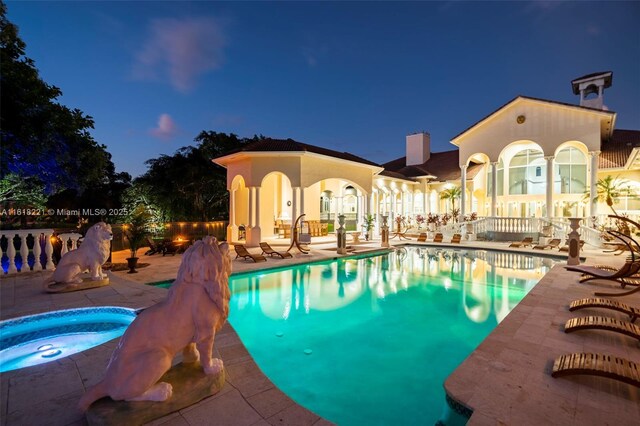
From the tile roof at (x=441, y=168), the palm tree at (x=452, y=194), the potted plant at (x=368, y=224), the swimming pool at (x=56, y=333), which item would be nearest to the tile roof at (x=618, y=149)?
the tile roof at (x=441, y=168)

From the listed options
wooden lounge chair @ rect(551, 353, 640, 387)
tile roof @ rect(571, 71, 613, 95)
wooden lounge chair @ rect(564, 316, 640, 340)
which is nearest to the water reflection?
wooden lounge chair @ rect(564, 316, 640, 340)

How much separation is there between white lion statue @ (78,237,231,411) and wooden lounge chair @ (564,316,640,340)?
204 inches

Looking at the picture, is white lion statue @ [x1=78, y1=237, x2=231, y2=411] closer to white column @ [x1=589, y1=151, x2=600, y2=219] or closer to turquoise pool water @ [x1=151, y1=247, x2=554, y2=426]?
turquoise pool water @ [x1=151, y1=247, x2=554, y2=426]

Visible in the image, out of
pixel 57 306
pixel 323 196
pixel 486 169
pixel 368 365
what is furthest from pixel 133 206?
pixel 486 169

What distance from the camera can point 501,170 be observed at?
2441cm

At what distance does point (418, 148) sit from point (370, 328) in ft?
97.2

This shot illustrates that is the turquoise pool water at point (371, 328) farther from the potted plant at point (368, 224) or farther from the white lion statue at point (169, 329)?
the potted plant at point (368, 224)

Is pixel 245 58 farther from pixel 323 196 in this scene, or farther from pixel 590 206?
pixel 590 206

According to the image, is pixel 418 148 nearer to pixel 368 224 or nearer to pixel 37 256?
pixel 368 224

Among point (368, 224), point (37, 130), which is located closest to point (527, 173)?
point (368, 224)

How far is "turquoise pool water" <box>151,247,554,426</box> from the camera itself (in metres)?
4.27

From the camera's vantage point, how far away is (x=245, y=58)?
2981 centimetres

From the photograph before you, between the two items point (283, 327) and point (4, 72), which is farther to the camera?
point (4, 72)

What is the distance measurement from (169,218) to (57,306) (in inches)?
702
